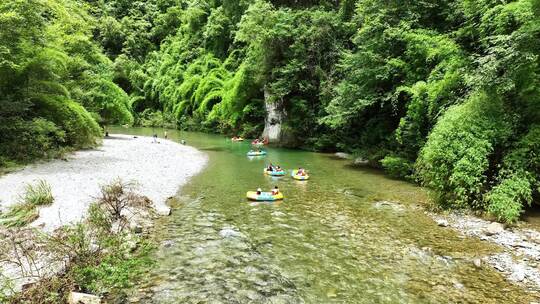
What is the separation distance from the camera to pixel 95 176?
1459 centimetres

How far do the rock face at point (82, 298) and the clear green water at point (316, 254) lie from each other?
2.54ft

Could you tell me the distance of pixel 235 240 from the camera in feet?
31.5

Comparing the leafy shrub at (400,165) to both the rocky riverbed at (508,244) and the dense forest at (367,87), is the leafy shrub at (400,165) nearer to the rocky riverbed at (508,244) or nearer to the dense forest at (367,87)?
the dense forest at (367,87)

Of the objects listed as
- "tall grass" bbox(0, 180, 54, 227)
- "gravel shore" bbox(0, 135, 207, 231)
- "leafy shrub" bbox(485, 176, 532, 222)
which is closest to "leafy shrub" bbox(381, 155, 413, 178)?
"leafy shrub" bbox(485, 176, 532, 222)

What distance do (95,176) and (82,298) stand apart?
947cm

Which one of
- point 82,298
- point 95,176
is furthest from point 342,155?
point 82,298

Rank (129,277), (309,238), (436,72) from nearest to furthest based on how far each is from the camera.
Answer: (129,277) < (309,238) < (436,72)

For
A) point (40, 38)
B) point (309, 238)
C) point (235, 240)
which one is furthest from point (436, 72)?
point (40, 38)

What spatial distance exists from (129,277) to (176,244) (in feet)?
6.48

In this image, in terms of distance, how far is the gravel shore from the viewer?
33.6ft

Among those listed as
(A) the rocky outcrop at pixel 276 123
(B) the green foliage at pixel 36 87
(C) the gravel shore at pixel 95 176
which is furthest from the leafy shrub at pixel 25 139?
(A) the rocky outcrop at pixel 276 123

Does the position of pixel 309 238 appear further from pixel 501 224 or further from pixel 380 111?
pixel 380 111

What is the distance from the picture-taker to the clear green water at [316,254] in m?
6.97

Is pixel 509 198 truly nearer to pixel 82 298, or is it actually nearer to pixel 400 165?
pixel 400 165
